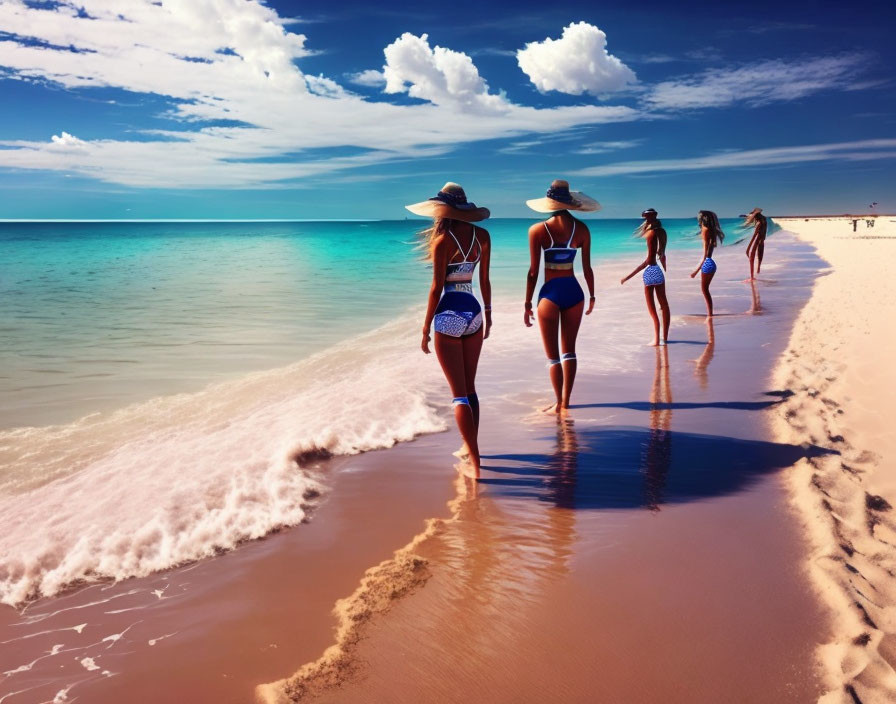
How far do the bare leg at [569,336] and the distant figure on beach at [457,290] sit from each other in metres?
1.81

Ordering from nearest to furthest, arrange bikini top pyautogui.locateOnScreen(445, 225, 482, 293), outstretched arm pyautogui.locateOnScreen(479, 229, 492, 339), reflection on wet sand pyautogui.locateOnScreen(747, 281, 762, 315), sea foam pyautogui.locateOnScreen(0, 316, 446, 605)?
sea foam pyautogui.locateOnScreen(0, 316, 446, 605) < bikini top pyautogui.locateOnScreen(445, 225, 482, 293) < outstretched arm pyautogui.locateOnScreen(479, 229, 492, 339) < reflection on wet sand pyautogui.locateOnScreen(747, 281, 762, 315)

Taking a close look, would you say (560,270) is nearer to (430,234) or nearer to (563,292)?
(563,292)

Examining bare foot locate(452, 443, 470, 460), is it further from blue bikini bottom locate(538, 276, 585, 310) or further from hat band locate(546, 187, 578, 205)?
hat band locate(546, 187, 578, 205)

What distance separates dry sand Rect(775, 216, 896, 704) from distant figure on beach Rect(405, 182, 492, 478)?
2.42 meters

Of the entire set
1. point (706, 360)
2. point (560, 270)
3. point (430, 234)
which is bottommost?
point (706, 360)

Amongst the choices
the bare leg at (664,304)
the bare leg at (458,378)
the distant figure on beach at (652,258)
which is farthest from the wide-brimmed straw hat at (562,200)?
the bare leg at (664,304)

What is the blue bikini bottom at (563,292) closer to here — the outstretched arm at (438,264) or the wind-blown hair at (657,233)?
the outstretched arm at (438,264)

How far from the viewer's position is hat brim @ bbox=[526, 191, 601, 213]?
631 cm

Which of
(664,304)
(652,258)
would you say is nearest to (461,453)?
(652,258)

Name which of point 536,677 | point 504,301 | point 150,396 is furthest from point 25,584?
point 504,301

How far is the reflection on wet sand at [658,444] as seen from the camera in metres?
4.52

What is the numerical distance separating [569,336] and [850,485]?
2.90 m

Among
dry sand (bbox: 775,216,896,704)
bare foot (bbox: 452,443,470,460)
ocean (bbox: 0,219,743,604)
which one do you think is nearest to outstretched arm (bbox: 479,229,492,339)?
ocean (bbox: 0,219,743,604)

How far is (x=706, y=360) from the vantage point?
348 inches
